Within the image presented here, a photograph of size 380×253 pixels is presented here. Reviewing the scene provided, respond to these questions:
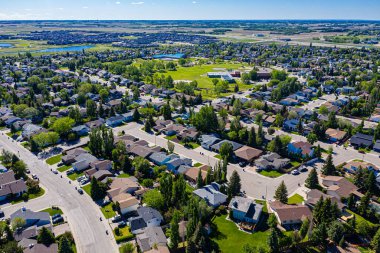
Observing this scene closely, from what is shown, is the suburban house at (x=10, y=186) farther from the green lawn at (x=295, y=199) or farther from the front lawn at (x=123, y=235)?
the green lawn at (x=295, y=199)

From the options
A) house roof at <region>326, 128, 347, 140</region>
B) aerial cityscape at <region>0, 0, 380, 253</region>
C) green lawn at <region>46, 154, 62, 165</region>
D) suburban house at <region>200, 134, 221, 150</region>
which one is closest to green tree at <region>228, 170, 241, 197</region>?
aerial cityscape at <region>0, 0, 380, 253</region>

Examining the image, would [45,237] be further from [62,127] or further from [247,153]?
[247,153]

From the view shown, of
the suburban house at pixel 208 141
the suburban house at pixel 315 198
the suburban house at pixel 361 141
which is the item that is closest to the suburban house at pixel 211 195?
the suburban house at pixel 315 198

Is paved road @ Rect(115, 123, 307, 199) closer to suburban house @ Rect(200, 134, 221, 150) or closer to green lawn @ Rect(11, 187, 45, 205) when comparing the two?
suburban house @ Rect(200, 134, 221, 150)

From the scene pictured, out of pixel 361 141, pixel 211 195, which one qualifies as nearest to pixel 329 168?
pixel 361 141

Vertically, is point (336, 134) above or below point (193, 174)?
above

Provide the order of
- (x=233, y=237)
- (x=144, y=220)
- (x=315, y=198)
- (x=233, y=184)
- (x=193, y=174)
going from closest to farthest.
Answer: (x=233, y=237) → (x=144, y=220) → (x=315, y=198) → (x=233, y=184) → (x=193, y=174)
